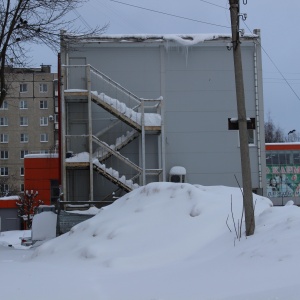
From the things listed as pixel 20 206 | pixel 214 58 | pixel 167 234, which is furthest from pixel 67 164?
pixel 20 206

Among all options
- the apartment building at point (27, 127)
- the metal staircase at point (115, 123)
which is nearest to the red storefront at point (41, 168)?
the metal staircase at point (115, 123)

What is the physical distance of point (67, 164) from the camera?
2073 cm

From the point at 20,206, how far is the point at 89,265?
135 ft

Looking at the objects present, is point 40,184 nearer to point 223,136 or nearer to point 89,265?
point 223,136

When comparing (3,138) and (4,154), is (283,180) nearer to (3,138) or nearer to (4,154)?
(4,154)

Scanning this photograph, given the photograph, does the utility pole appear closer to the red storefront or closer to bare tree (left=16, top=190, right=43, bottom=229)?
the red storefront

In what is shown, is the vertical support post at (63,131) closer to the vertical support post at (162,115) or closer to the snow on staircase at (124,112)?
the snow on staircase at (124,112)

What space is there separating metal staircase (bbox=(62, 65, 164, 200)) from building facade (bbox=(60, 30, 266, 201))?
0.04 m

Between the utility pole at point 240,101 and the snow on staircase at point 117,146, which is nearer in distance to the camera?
the utility pole at point 240,101

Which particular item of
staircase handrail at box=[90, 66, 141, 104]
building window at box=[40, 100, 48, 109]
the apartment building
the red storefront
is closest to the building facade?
staircase handrail at box=[90, 66, 141, 104]

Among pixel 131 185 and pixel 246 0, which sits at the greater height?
pixel 246 0

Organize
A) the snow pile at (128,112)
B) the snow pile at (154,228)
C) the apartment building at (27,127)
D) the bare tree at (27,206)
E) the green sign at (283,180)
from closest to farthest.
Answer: the snow pile at (154,228)
the snow pile at (128,112)
the bare tree at (27,206)
the green sign at (283,180)
the apartment building at (27,127)

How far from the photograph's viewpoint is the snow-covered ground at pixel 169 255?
24.5ft

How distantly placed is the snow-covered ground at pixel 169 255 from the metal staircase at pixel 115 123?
7170mm
